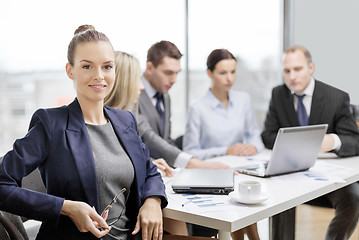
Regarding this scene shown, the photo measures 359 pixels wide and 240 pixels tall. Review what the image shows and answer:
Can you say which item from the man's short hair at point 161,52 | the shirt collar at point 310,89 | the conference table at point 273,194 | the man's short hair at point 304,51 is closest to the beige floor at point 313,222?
the conference table at point 273,194

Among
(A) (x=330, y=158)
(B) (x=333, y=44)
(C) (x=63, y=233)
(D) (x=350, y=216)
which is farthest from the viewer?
(B) (x=333, y=44)

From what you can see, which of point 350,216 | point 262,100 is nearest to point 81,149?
point 350,216

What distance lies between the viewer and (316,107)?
2.67 metres

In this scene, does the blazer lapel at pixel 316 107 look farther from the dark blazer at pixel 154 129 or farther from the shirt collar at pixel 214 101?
the dark blazer at pixel 154 129

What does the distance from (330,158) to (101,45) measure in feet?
5.23

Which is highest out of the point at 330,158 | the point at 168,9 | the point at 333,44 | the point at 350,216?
the point at 168,9

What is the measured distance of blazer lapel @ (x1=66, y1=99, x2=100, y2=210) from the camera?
1396 millimetres

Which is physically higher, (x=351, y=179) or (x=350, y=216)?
(x=351, y=179)

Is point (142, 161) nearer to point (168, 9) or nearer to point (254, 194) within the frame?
point (254, 194)

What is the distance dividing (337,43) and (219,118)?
860 millimetres

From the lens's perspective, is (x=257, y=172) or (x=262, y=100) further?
(x=262, y=100)

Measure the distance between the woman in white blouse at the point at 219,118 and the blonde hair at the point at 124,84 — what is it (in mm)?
802

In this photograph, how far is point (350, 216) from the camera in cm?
232

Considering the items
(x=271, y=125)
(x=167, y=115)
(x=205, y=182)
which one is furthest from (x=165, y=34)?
(x=205, y=182)
